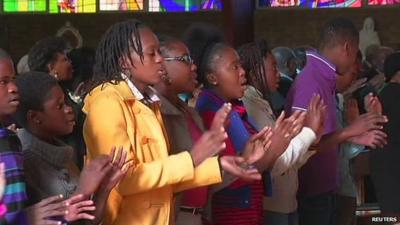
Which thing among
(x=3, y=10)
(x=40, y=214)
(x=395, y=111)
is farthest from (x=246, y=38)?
(x=3, y=10)

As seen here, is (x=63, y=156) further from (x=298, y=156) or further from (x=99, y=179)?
(x=298, y=156)

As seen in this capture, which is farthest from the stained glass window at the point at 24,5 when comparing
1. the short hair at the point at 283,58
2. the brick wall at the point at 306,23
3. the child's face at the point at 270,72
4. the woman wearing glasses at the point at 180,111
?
the woman wearing glasses at the point at 180,111

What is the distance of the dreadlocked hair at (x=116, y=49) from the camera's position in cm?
281

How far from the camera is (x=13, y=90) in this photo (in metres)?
2.45

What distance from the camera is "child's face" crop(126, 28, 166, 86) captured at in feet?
9.15

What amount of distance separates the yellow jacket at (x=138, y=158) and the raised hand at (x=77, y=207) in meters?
0.23

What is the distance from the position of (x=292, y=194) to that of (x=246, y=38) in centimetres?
476

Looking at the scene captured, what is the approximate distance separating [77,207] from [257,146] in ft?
2.98

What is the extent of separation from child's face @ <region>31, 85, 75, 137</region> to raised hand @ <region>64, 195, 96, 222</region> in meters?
0.56

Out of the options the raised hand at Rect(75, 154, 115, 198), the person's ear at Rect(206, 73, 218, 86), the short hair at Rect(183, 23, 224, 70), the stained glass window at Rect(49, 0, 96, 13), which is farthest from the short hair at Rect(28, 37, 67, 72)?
the stained glass window at Rect(49, 0, 96, 13)

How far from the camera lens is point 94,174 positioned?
8.08 ft

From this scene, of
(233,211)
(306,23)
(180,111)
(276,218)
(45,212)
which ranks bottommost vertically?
(276,218)

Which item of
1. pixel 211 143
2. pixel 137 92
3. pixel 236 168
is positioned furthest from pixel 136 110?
pixel 236 168

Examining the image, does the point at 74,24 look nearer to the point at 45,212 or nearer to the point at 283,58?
the point at 283,58
